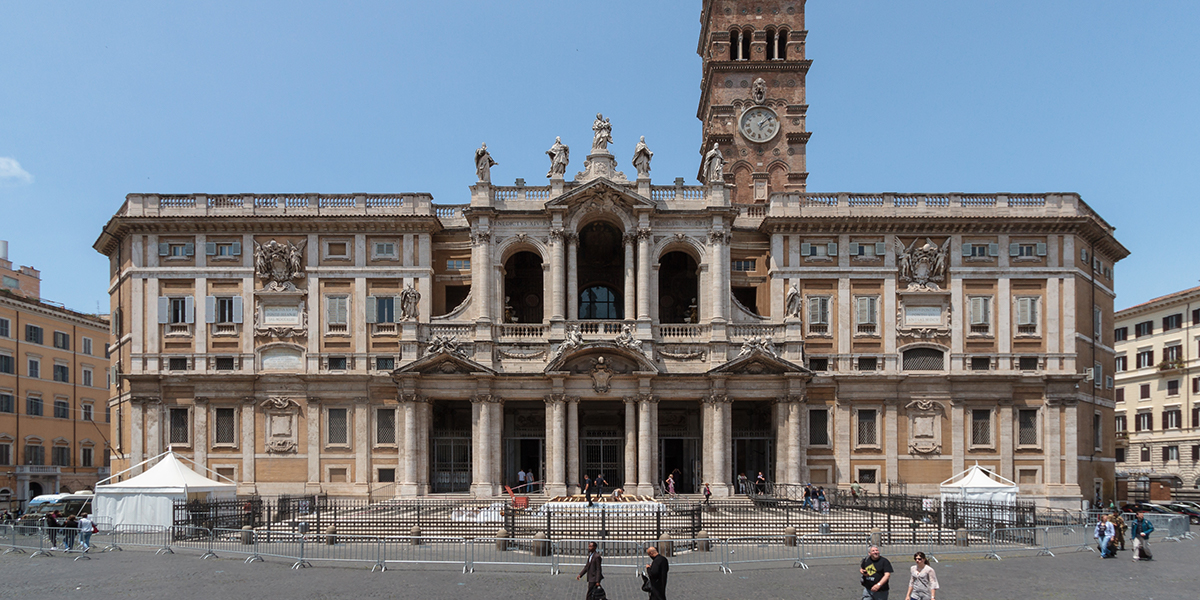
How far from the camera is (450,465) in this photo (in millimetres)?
49750

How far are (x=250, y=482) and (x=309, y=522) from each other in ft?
52.5

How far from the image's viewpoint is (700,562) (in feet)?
87.3

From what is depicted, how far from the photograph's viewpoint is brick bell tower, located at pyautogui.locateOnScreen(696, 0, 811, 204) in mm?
62594

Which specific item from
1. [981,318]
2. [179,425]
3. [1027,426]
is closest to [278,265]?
[179,425]

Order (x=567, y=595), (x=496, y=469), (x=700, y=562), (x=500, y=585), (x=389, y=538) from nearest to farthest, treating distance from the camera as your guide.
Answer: (x=567, y=595) < (x=500, y=585) < (x=700, y=562) < (x=389, y=538) < (x=496, y=469)

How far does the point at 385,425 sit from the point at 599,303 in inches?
506

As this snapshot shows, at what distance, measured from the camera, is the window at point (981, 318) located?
1992 inches

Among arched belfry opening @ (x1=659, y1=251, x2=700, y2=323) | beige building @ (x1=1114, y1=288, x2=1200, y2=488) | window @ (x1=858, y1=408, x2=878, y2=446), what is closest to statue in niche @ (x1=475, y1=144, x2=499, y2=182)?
arched belfry opening @ (x1=659, y1=251, x2=700, y2=323)

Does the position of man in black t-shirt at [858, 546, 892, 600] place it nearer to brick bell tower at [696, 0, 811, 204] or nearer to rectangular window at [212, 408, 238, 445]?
rectangular window at [212, 408, 238, 445]

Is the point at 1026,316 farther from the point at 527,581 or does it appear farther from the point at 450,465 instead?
the point at 527,581

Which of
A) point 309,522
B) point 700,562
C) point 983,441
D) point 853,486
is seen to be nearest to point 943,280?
point 983,441

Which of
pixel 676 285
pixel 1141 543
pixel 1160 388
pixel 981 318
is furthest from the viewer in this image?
pixel 1160 388

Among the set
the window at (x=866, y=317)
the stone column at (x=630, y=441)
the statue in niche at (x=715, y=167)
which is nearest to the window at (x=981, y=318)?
the window at (x=866, y=317)

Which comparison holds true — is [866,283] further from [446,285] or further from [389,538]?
[389,538]
